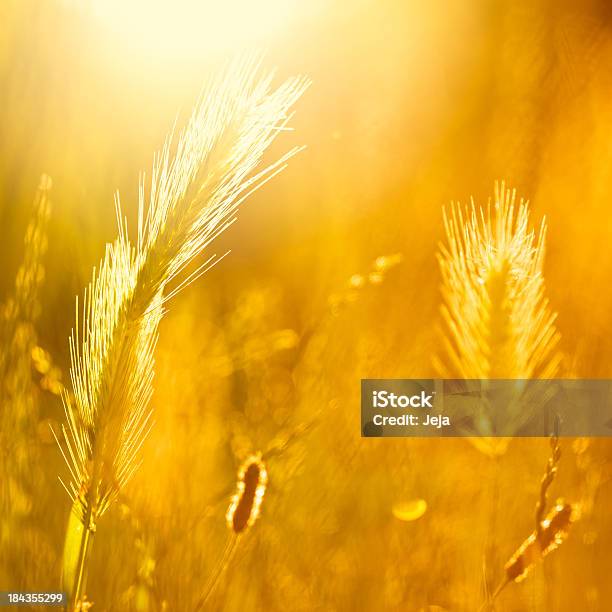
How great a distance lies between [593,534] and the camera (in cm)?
105

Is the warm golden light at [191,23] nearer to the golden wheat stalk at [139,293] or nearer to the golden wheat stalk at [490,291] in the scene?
the golden wheat stalk at [139,293]

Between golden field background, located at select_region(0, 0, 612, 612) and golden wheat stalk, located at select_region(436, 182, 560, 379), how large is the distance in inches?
1.1

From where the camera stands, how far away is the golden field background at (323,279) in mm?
989

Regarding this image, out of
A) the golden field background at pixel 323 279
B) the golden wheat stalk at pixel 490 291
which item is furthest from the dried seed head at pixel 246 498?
the golden wheat stalk at pixel 490 291

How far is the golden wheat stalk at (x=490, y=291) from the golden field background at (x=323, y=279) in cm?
3

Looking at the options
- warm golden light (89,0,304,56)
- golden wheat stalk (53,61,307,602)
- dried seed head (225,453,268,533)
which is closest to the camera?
golden wheat stalk (53,61,307,602)

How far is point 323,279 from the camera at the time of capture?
102 cm

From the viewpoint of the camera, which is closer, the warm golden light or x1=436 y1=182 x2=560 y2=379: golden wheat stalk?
x1=436 y1=182 x2=560 y2=379: golden wheat stalk

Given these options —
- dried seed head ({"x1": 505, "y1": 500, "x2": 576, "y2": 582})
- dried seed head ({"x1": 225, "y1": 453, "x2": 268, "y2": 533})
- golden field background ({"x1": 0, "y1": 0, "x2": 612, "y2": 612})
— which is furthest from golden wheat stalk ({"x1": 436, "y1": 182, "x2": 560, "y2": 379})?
dried seed head ({"x1": 225, "y1": 453, "x2": 268, "y2": 533})

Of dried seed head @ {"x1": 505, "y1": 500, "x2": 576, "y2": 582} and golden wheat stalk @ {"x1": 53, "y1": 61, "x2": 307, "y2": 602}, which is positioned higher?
golden wheat stalk @ {"x1": 53, "y1": 61, "x2": 307, "y2": 602}

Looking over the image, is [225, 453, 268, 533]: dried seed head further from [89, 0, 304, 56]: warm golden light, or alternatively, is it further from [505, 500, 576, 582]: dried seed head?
[89, 0, 304, 56]: warm golden light

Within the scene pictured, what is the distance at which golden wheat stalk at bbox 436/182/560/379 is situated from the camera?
34.6 inches

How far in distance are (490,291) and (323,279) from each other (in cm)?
28

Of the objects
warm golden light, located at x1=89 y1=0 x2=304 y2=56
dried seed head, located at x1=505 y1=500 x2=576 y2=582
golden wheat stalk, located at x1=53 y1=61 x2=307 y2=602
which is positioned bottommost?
dried seed head, located at x1=505 y1=500 x2=576 y2=582
